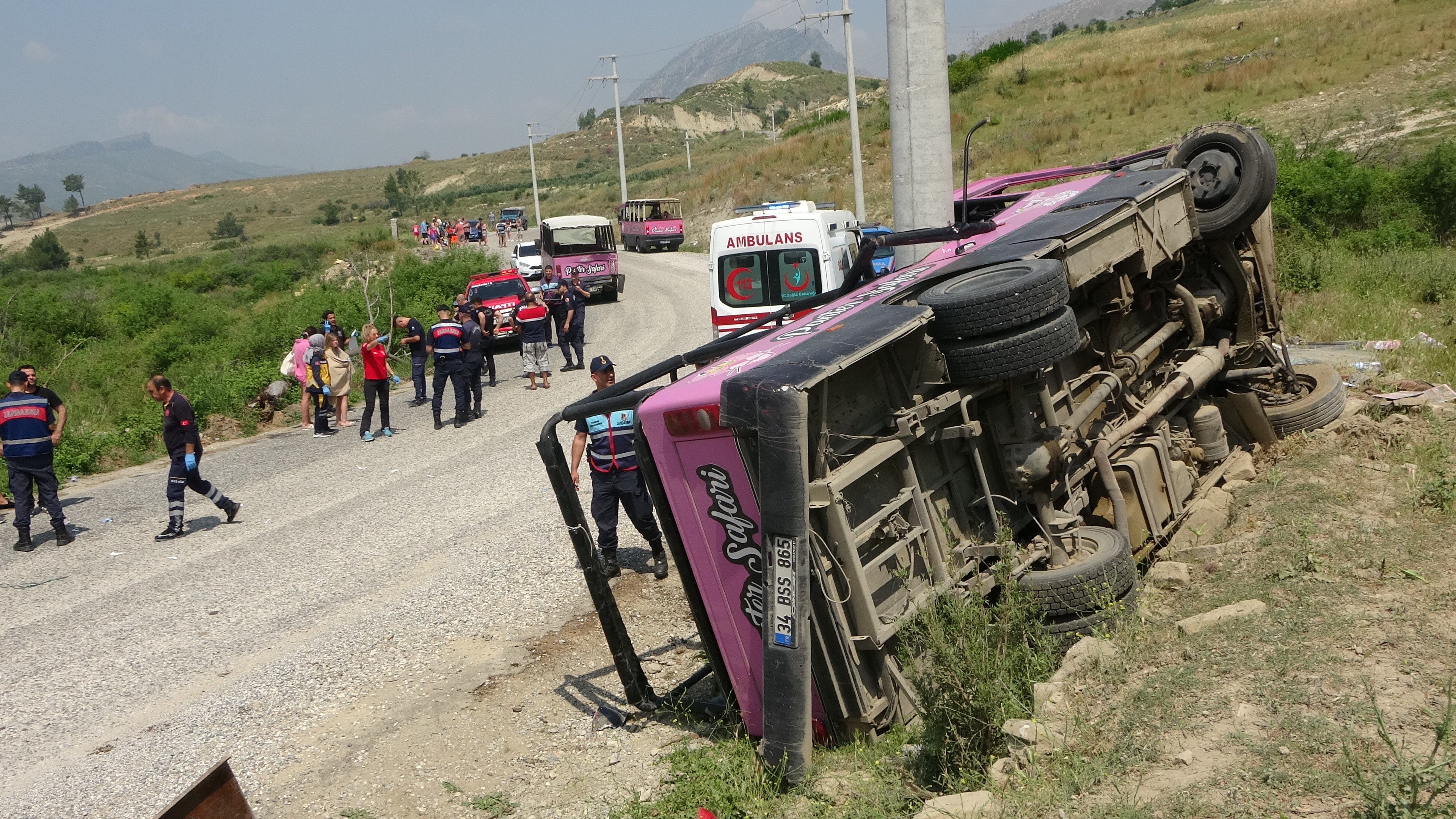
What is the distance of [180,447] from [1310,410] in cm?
1083

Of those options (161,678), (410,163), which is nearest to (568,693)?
(161,678)

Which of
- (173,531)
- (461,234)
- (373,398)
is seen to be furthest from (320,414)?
(461,234)

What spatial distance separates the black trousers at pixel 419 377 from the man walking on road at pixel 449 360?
7.09ft

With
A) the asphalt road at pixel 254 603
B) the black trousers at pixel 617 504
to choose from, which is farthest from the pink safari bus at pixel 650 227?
the black trousers at pixel 617 504

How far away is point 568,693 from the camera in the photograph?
6.59 m

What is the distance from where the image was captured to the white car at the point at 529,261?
33281mm


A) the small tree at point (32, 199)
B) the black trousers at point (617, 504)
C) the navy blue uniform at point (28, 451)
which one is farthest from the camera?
the small tree at point (32, 199)

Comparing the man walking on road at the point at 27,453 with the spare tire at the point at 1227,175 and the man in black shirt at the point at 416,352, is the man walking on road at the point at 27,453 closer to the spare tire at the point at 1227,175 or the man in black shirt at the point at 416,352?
the man in black shirt at the point at 416,352

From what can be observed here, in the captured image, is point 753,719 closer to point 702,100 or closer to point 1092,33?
point 1092,33

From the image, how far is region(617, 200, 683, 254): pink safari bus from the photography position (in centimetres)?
4397

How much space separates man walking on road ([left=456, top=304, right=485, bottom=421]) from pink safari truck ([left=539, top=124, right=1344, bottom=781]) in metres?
9.75

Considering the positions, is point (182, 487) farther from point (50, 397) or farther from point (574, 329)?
point (574, 329)

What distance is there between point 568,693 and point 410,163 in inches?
7069

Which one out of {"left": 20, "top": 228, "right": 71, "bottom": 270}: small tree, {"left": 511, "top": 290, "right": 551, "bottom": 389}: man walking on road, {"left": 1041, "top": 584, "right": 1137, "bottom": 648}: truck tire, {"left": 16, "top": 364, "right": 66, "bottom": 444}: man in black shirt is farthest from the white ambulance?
{"left": 20, "top": 228, "right": 71, "bottom": 270}: small tree
